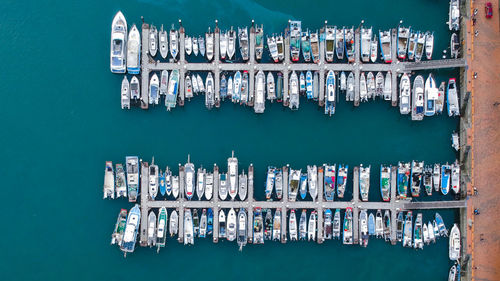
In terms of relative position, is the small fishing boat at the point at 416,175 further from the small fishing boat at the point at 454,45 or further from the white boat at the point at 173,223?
the white boat at the point at 173,223

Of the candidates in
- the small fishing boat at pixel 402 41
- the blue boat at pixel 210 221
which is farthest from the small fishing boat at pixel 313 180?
the small fishing boat at pixel 402 41

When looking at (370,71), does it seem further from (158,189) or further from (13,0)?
(13,0)

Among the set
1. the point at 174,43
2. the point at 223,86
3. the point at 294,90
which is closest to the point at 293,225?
the point at 294,90

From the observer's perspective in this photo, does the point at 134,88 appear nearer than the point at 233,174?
No

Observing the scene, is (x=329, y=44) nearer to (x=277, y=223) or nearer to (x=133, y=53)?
(x=277, y=223)

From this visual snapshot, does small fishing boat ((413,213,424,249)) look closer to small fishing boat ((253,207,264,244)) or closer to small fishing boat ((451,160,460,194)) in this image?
small fishing boat ((451,160,460,194))

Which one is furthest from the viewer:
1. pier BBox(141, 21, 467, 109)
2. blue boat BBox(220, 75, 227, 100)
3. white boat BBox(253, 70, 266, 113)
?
blue boat BBox(220, 75, 227, 100)

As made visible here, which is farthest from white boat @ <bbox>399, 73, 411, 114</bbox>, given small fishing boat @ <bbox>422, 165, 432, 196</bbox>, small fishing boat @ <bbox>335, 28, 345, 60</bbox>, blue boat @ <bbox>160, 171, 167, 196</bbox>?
blue boat @ <bbox>160, 171, 167, 196</bbox>
